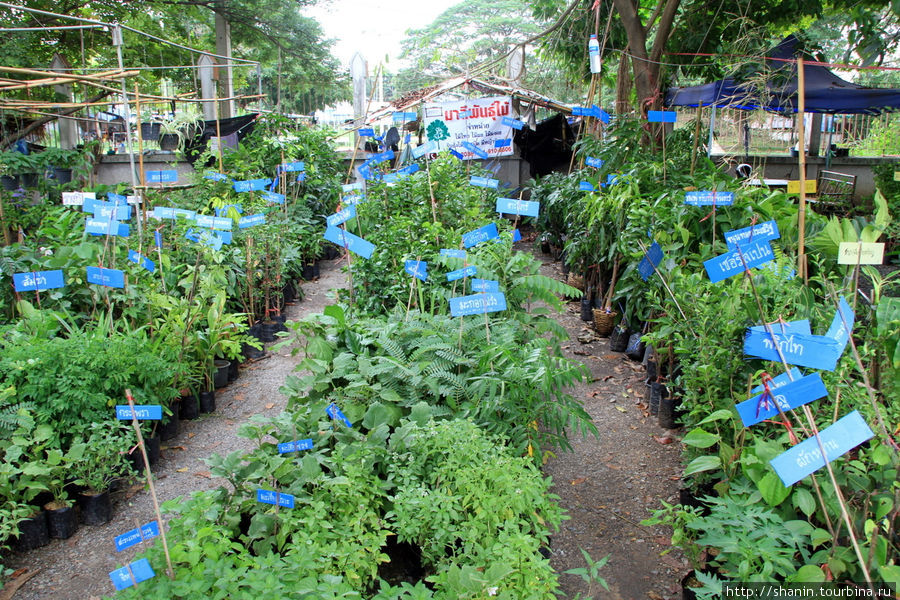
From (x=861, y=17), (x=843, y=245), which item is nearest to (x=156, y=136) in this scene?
(x=861, y=17)

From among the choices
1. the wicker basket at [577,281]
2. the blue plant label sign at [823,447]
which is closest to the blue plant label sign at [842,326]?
the blue plant label sign at [823,447]

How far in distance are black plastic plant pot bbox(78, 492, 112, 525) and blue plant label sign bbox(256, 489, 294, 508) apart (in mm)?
1451

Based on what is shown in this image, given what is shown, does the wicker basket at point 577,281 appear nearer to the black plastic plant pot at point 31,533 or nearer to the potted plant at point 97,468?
the potted plant at point 97,468

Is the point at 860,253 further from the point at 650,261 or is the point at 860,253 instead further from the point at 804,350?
the point at 650,261

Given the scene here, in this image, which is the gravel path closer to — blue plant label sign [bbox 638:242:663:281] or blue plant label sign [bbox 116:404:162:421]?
blue plant label sign [bbox 116:404:162:421]

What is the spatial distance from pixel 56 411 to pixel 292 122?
743 cm

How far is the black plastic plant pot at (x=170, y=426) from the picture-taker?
4.08 meters

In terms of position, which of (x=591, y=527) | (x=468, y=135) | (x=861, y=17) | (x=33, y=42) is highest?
(x=33, y=42)

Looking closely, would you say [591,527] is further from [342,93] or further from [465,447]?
[342,93]

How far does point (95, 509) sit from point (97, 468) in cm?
21

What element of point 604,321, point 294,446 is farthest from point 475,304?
point 604,321

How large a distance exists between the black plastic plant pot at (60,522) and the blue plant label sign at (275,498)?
58.7 inches

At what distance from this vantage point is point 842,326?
2.34m

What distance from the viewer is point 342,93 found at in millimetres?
21859
